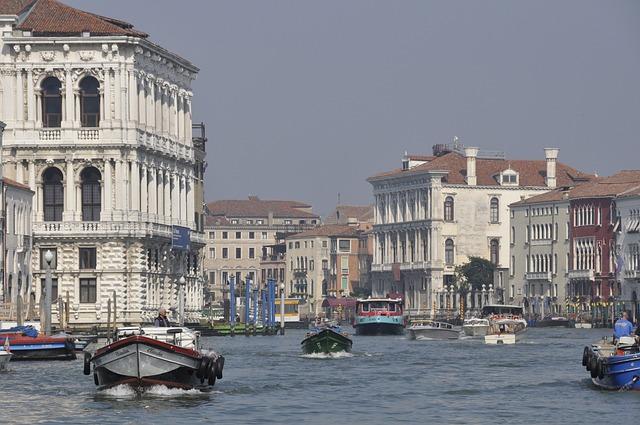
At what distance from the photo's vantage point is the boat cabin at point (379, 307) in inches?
4589

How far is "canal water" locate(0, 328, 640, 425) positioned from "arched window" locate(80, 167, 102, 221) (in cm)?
2692

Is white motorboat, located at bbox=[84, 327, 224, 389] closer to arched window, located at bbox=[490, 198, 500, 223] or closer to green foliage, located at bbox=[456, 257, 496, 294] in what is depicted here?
green foliage, located at bbox=[456, 257, 496, 294]

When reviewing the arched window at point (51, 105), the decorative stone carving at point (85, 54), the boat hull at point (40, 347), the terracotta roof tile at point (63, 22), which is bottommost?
the boat hull at point (40, 347)

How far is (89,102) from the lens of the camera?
101250 millimetres

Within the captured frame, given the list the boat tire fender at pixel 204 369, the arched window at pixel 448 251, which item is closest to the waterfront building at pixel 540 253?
the arched window at pixel 448 251

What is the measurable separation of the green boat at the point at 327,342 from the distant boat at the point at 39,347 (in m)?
9.57

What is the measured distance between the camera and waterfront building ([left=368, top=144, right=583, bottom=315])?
613 feet

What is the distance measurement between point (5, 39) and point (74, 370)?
121 ft

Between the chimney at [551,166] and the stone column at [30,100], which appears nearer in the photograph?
the stone column at [30,100]

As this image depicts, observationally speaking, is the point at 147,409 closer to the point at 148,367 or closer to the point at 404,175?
the point at 148,367

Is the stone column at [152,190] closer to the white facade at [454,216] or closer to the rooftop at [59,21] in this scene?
the rooftop at [59,21]

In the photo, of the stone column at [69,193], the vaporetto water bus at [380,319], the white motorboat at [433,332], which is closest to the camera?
the stone column at [69,193]

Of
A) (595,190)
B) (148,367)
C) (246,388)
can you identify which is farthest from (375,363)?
(595,190)

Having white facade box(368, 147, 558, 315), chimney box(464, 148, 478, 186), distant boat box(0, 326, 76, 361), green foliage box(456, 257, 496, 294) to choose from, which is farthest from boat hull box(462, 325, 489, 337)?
chimney box(464, 148, 478, 186)
